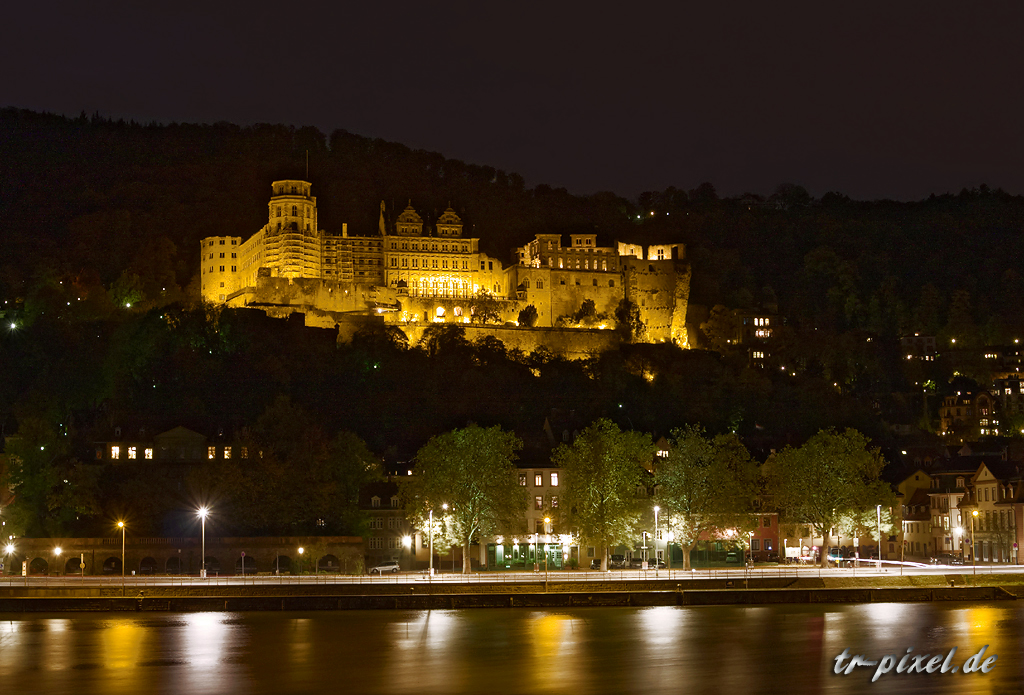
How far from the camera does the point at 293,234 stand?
461ft

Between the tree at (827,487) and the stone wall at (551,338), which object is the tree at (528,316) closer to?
the stone wall at (551,338)

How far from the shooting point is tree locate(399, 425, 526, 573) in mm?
79250

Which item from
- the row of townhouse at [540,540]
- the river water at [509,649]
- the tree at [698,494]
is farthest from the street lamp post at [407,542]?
the river water at [509,649]

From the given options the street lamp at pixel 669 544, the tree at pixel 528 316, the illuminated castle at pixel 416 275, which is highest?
the illuminated castle at pixel 416 275

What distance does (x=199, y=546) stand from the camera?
279 ft

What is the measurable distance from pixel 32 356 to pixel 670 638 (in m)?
88.5

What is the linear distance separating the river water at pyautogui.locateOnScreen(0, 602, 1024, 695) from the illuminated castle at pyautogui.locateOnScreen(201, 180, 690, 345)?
74220 millimetres

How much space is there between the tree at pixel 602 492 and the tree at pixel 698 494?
1882 mm

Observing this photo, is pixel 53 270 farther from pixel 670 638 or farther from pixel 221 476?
pixel 670 638

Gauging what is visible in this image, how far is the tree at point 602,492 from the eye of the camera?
3051 inches

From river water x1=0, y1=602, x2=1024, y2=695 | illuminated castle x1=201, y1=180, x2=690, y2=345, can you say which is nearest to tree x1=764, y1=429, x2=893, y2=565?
river water x1=0, y1=602, x2=1024, y2=695

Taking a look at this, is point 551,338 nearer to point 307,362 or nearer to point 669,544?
point 307,362

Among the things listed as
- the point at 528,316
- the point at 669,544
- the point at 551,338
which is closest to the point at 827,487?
the point at 669,544

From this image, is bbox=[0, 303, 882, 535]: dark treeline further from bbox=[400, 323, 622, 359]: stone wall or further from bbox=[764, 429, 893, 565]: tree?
bbox=[764, 429, 893, 565]: tree
